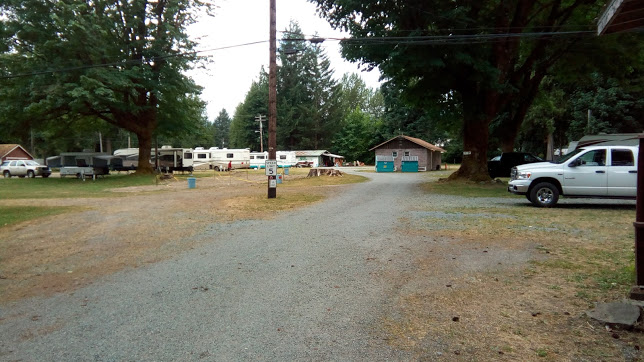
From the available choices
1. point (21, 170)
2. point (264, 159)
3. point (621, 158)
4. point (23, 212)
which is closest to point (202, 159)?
point (264, 159)

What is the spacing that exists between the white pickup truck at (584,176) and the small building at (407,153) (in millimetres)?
35123

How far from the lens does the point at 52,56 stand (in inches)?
1112

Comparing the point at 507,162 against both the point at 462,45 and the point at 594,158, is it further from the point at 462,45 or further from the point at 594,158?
the point at 594,158

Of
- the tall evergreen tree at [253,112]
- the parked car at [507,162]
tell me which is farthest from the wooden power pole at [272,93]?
the tall evergreen tree at [253,112]

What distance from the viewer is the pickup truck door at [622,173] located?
11.4 m

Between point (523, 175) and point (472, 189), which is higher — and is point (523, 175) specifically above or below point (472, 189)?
above

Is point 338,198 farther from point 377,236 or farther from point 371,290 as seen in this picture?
point 371,290

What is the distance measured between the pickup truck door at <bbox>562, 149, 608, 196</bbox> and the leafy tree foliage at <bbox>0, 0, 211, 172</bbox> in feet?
72.1

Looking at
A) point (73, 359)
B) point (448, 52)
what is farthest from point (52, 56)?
point (73, 359)

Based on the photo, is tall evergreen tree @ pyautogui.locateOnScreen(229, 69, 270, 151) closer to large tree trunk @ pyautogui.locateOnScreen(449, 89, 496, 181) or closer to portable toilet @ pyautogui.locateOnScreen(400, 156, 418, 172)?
portable toilet @ pyautogui.locateOnScreen(400, 156, 418, 172)

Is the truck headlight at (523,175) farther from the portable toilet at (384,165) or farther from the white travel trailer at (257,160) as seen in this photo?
the white travel trailer at (257,160)

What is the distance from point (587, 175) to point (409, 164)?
3616cm

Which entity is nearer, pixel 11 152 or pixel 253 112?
pixel 11 152

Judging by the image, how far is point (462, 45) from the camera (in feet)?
61.1
